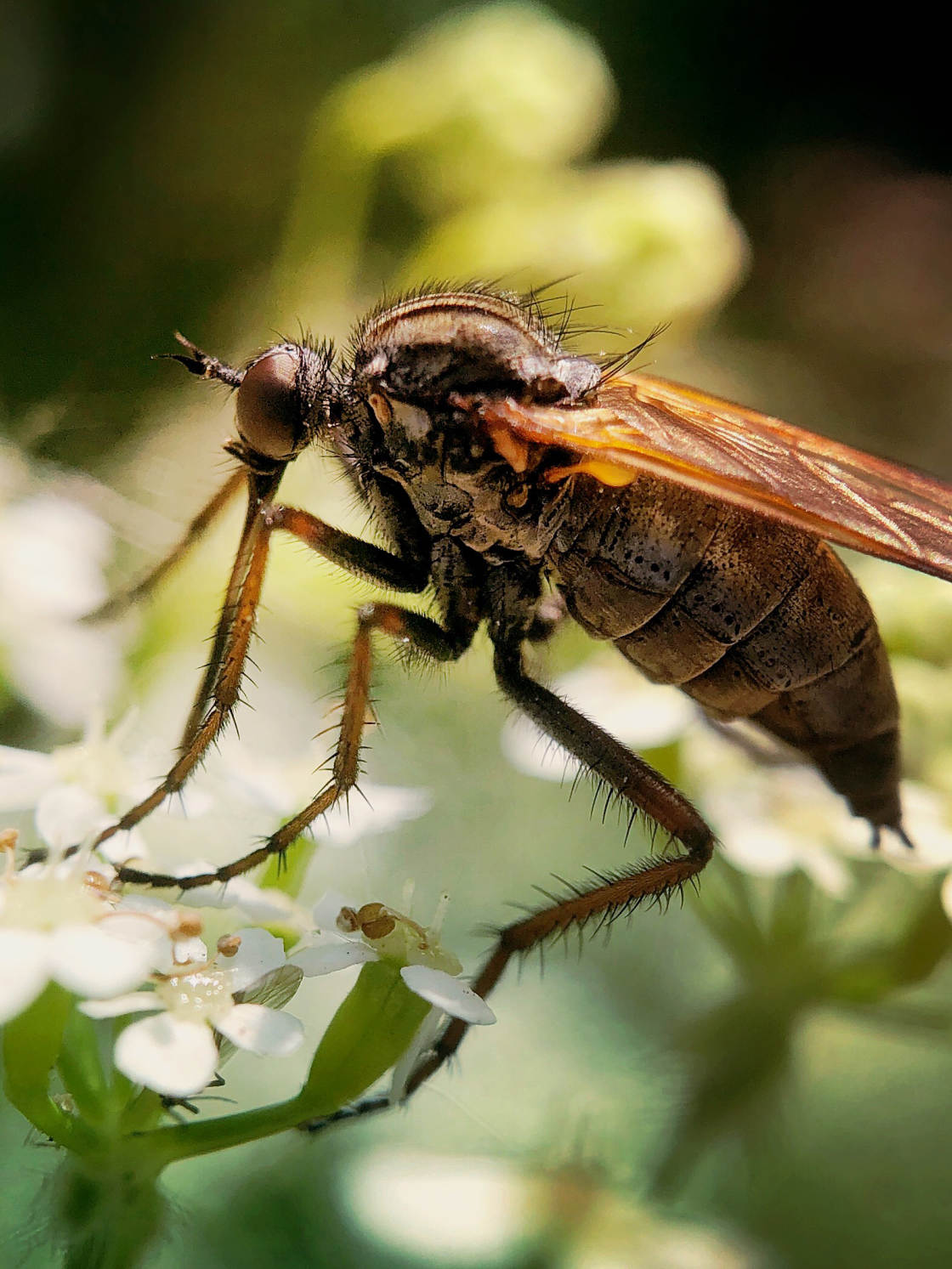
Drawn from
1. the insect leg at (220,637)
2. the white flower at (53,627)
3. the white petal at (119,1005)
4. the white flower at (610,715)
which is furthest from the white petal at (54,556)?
the white petal at (119,1005)

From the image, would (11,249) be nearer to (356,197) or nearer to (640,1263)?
(356,197)

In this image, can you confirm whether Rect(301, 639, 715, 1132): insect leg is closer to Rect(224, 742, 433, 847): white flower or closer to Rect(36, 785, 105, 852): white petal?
Rect(224, 742, 433, 847): white flower

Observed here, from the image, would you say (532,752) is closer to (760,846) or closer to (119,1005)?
(760,846)

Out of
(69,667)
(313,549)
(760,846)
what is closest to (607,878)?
(760,846)

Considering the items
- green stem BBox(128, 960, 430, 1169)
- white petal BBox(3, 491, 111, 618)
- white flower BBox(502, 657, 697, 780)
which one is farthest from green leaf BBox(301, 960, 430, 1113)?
white petal BBox(3, 491, 111, 618)

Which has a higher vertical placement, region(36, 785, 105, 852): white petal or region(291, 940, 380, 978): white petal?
region(36, 785, 105, 852): white petal
